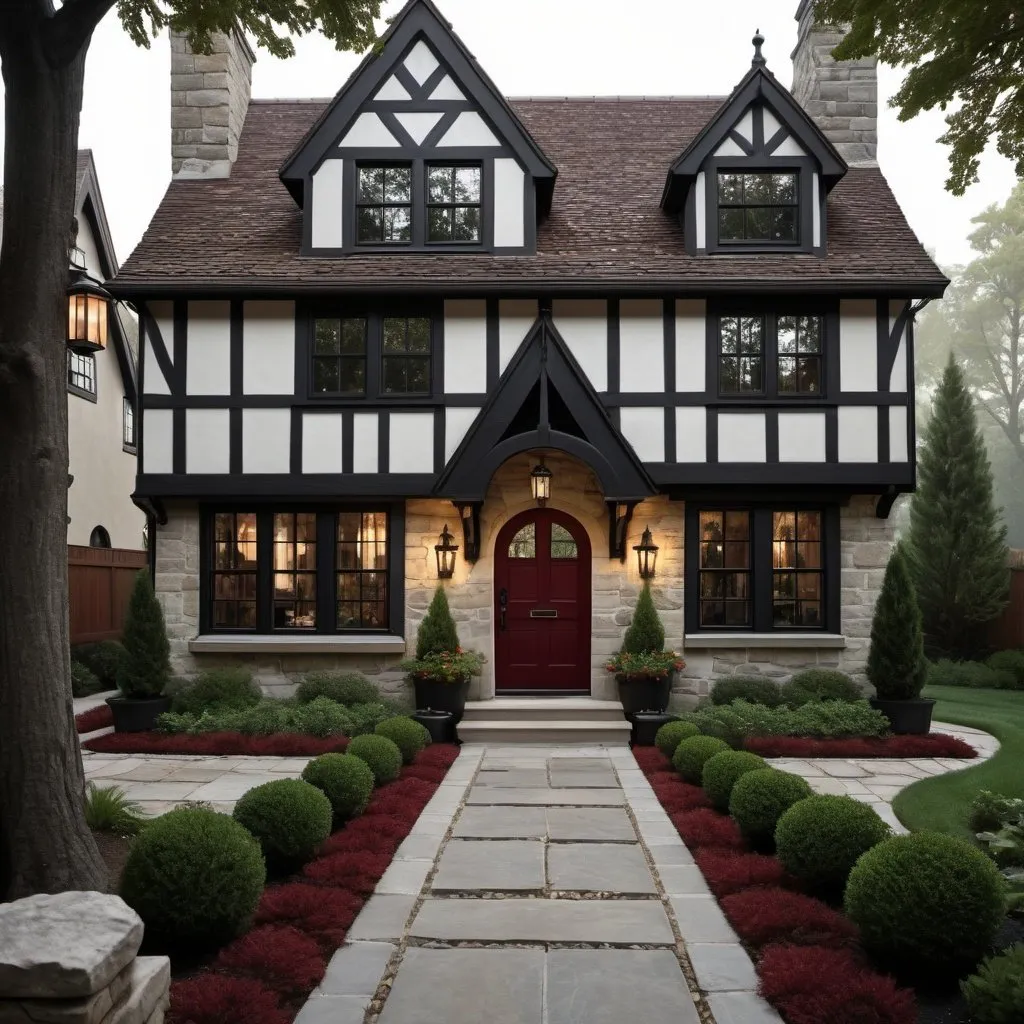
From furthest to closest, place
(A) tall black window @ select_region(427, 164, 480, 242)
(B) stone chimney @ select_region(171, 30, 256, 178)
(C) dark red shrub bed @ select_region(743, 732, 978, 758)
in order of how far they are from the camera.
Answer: (B) stone chimney @ select_region(171, 30, 256, 178), (A) tall black window @ select_region(427, 164, 480, 242), (C) dark red shrub bed @ select_region(743, 732, 978, 758)

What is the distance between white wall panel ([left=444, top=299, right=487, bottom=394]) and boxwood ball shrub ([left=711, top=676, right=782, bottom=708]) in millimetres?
5012

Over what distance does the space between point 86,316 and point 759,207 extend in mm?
8784

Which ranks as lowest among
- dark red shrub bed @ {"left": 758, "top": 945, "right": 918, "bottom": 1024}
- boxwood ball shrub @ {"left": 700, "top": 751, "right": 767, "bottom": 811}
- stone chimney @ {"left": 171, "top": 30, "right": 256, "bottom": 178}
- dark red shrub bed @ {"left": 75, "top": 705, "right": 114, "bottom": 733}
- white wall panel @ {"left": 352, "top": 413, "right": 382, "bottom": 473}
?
dark red shrub bed @ {"left": 75, "top": 705, "right": 114, "bottom": 733}

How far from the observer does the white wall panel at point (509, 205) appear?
11.8 meters

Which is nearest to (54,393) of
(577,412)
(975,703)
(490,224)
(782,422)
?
(577,412)

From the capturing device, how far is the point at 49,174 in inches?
193

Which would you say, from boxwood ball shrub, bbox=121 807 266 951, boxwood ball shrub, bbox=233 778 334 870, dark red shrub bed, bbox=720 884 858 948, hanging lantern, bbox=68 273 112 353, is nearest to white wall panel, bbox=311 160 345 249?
hanging lantern, bbox=68 273 112 353

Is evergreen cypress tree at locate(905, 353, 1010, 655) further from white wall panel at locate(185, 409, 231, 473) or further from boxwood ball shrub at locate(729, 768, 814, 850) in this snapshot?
white wall panel at locate(185, 409, 231, 473)

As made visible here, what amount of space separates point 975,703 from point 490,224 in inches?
401

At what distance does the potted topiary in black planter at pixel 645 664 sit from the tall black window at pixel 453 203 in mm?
5296

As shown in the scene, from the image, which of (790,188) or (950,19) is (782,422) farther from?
(950,19)

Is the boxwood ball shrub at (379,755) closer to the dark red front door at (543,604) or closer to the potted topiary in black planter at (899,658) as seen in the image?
the dark red front door at (543,604)

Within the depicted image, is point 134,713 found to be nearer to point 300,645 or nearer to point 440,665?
point 300,645

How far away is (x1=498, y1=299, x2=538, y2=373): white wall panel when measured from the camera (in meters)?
11.7
